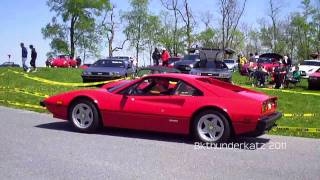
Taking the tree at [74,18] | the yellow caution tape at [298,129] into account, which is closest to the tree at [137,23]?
the tree at [74,18]

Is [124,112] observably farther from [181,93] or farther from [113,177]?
[113,177]

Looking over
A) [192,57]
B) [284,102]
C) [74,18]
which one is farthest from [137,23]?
[284,102]

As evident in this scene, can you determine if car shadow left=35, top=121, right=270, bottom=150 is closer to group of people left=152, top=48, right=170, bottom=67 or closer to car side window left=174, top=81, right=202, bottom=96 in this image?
car side window left=174, top=81, right=202, bottom=96

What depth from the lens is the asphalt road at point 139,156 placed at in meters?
6.22

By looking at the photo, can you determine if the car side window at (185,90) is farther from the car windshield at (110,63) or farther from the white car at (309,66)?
the white car at (309,66)

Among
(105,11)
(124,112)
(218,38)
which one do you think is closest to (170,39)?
(218,38)

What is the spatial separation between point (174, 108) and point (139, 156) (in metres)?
1.66

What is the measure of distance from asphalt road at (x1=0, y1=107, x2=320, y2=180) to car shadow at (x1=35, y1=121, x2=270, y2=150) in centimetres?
2

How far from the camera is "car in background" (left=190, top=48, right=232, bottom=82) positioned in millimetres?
21609

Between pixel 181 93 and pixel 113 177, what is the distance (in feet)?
10.5

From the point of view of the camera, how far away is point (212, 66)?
896 inches

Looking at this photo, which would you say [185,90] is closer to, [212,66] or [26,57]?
[212,66]

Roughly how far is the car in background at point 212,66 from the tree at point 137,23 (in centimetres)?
5051

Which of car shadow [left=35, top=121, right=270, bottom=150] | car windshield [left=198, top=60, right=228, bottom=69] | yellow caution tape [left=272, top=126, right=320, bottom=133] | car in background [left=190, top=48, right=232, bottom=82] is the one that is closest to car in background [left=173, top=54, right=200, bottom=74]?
car in background [left=190, top=48, right=232, bottom=82]
